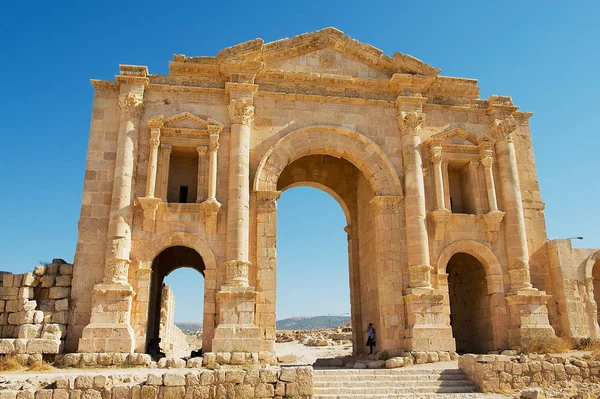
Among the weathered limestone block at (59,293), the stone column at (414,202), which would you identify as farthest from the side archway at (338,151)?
the weathered limestone block at (59,293)

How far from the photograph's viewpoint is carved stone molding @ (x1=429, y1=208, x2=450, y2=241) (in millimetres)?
16609

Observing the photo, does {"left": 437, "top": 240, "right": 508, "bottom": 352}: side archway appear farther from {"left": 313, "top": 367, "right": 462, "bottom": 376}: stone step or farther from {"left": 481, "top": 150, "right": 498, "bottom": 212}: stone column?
{"left": 313, "top": 367, "right": 462, "bottom": 376}: stone step

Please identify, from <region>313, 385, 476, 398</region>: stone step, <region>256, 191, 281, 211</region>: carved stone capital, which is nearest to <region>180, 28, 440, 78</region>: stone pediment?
<region>256, 191, 281, 211</region>: carved stone capital

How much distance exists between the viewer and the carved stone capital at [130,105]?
16.0m

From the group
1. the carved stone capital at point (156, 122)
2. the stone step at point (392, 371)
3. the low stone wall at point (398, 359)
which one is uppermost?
the carved stone capital at point (156, 122)

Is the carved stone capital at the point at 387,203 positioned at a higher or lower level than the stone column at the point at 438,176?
lower

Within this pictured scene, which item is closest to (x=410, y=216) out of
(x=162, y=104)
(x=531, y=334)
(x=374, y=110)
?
(x=374, y=110)

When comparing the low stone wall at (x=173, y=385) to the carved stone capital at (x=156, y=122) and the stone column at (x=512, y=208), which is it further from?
the stone column at (x=512, y=208)

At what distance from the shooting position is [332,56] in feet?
58.8

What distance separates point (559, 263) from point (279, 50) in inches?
451

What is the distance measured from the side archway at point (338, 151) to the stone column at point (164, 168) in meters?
2.90

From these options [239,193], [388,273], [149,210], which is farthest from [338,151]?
[149,210]

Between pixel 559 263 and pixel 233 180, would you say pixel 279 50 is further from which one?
pixel 559 263

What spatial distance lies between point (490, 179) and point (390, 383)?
8337 millimetres
